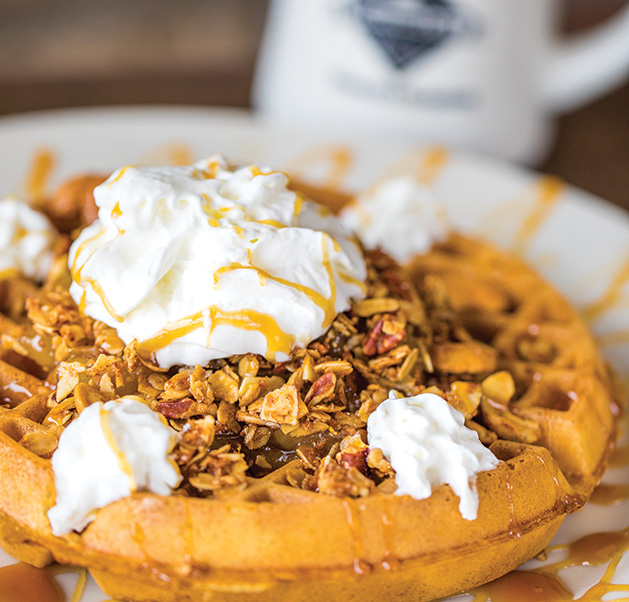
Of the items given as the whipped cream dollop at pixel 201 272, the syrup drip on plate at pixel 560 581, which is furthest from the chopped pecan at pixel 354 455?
the syrup drip on plate at pixel 560 581

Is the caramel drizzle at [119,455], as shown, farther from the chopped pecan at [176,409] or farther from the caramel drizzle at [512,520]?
the caramel drizzle at [512,520]

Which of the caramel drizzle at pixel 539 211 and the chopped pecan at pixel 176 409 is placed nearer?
the chopped pecan at pixel 176 409

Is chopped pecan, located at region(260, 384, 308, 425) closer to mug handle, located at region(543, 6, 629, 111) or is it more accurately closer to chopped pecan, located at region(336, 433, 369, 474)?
chopped pecan, located at region(336, 433, 369, 474)

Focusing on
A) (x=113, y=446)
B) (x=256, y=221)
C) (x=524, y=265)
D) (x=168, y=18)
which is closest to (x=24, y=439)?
(x=113, y=446)

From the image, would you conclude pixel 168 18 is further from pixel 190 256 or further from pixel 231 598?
pixel 231 598

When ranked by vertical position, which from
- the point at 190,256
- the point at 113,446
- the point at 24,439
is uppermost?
the point at 190,256

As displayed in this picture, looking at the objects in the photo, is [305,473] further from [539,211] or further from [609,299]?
[539,211]
